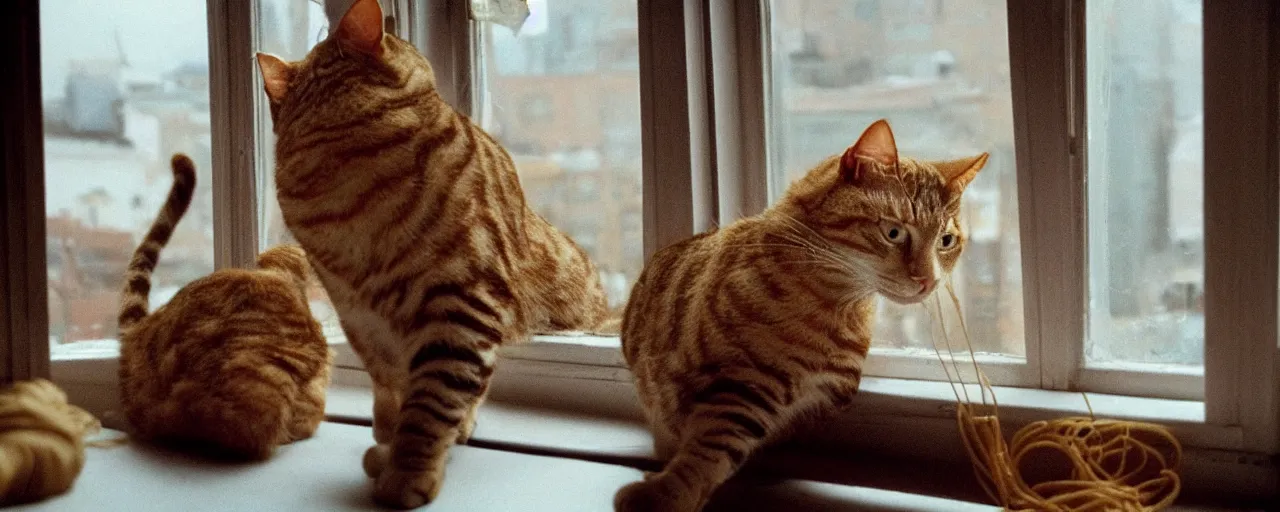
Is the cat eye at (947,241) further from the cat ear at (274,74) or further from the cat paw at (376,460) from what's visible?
the cat ear at (274,74)

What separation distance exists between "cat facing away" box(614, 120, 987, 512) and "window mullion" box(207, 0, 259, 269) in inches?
33.8

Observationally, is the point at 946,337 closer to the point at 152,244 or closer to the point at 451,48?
the point at 451,48

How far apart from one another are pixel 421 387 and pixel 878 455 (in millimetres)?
609

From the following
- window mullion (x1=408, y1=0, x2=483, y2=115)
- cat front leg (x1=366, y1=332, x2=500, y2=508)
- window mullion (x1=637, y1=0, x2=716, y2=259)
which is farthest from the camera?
window mullion (x1=408, y1=0, x2=483, y2=115)

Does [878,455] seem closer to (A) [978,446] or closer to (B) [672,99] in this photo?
(A) [978,446]

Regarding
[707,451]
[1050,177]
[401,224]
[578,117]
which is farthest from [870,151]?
[578,117]

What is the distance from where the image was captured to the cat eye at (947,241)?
1.06 meters

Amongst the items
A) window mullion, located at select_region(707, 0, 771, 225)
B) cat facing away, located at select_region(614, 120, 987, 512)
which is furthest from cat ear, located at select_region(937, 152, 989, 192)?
window mullion, located at select_region(707, 0, 771, 225)

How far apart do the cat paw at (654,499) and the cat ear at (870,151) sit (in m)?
0.40

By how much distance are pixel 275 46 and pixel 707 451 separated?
1.09m

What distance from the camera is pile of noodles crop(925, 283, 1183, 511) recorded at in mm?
986

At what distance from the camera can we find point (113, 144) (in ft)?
4.07

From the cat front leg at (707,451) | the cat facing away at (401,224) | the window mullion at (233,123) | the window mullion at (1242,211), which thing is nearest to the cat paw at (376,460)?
the cat facing away at (401,224)

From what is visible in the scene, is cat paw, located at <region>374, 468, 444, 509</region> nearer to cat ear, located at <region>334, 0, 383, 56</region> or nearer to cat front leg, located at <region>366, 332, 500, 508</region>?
cat front leg, located at <region>366, 332, 500, 508</region>
